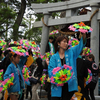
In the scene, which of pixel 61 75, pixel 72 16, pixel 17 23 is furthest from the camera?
pixel 17 23

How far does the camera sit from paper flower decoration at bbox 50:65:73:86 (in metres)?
3.60

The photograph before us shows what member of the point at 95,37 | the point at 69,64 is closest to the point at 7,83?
the point at 69,64

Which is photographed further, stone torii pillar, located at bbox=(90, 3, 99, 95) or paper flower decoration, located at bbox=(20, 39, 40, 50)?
stone torii pillar, located at bbox=(90, 3, 99, 95)

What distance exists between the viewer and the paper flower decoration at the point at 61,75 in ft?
11.8

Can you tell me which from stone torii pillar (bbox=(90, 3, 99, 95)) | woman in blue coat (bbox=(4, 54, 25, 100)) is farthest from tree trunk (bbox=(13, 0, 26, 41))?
woman in blue coat (bbox=(4, 54, 25, 100))

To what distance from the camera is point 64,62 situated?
3824 mm

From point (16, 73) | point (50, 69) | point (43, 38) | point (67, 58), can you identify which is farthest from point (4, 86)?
point (43, 38)

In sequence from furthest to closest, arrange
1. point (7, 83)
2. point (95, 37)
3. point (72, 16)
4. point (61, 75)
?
1. point (72, 16)
2. point (95, 37)
3. point (7, 83)
4. point (61, 75)

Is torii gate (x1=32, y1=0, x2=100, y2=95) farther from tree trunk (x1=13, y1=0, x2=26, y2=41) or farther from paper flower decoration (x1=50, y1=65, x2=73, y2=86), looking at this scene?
paper flower decoration (x1=50, y1=65, x2=73, y2=86)

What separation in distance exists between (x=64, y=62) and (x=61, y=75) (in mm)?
301

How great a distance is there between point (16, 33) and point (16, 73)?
7.25 m

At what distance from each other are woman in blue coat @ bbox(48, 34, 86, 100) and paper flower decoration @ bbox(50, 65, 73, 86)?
10 centimetres

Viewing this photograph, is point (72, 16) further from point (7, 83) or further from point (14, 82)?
point (7, 83)

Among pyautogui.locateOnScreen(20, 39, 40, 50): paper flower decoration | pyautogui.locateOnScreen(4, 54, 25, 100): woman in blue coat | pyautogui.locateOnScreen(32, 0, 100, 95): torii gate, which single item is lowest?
pyautogui.locateOnScreen(4, 54, 25, 100): woman in blue coat
